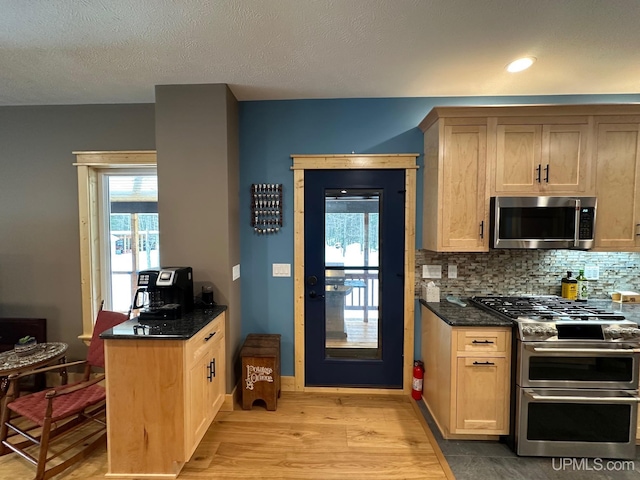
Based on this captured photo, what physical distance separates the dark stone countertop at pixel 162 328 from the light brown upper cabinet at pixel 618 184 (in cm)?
305

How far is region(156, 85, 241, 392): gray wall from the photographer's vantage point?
230cm

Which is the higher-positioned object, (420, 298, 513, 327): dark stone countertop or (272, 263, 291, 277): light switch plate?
(272, 263, 291, 277): light switch plate

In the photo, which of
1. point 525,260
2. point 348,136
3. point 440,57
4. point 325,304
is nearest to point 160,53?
point 348,136

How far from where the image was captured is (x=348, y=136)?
2.60 m

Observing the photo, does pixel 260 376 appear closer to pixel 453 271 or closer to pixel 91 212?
pixel 453 271

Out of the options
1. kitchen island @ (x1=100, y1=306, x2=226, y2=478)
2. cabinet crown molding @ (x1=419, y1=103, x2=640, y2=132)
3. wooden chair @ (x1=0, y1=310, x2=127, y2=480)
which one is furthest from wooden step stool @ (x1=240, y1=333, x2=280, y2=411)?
cabinet crown molding @ (x1=419, y1=103, x2=640, y2=132)

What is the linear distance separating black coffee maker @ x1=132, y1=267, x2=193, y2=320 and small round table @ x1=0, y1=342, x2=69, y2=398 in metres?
0.87

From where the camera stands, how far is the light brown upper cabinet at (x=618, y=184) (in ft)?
7.10

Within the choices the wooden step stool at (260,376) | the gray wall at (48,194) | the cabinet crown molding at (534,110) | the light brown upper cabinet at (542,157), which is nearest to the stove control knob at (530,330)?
the light brown upper cabinet at (542,157)

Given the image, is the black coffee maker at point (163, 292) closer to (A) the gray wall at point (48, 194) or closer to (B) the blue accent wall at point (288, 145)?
(B) the blue accent wall at point (288, 145)

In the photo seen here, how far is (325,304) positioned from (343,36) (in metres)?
2.10

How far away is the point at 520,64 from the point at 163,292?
10.1 feet

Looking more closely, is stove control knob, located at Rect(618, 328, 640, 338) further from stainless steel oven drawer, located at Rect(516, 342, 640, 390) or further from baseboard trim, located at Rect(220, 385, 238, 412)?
baseboard trim, located at Rect(220, 385, 238, 412)

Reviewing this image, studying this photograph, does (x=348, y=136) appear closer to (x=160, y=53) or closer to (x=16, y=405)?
(x=160, y=53)
